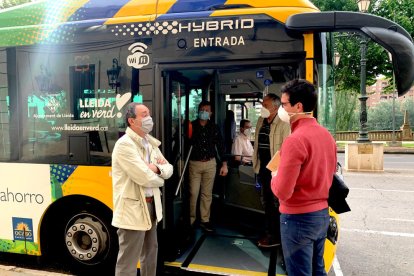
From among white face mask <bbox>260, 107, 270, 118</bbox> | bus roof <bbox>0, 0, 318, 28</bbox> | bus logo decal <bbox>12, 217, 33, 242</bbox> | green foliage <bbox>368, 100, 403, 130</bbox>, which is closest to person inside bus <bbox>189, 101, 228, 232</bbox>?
white face mask <bbox>260, 107, 270, 118</bbox>

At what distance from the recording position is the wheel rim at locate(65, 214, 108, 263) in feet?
13.2

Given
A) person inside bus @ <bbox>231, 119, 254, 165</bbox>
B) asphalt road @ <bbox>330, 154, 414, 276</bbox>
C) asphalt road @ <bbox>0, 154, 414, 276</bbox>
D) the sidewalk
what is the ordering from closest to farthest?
asphalt road @ <bbox>0, 154, 414, 276</bbox>
asphalt road @ <bbox>330, 154, 414, 276</bbox>
person inside bus @ <bbox>231, 119, 254, 165</bbox>
the sidewalk

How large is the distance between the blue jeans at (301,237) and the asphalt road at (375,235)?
7.20ft

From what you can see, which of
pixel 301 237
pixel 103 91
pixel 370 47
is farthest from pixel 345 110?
pixel 301 237

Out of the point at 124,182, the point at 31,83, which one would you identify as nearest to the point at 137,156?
the point at 124,182

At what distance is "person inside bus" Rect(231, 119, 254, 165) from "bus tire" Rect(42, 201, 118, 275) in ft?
8.85

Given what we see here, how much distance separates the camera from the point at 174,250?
13.7 ft

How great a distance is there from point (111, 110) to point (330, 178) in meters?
2.37

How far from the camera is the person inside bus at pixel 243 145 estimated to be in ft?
20.1

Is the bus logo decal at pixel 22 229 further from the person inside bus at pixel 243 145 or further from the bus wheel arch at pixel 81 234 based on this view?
the person inside bus at pixel 243 145

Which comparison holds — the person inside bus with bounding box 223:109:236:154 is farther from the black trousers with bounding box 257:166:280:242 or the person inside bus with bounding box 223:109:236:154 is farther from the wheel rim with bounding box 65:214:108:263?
the wheel rim with bounding box 65:214:108:263

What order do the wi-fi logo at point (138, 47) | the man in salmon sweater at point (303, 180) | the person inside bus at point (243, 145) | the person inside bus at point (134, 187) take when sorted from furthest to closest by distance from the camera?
the person inside bus at point (243, 145) < the wi-fi logo at point (138, 47) < the person inside bus at point (134, 187) < the man in salmon sweater at point (303, 180)

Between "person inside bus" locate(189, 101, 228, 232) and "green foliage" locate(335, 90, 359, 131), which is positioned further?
"green foliage" locate(335, 90, 359, 131)

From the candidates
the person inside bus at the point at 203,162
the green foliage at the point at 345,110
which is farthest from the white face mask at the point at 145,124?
the green foliage at the point at 345,110
